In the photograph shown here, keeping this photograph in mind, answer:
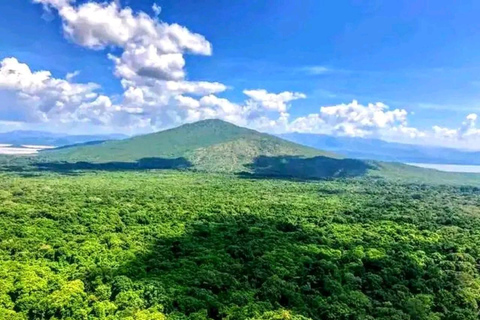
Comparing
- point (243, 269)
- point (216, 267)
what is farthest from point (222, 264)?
point (243, 269)

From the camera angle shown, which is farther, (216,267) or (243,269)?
(243,269)

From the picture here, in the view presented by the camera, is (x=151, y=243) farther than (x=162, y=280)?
Yes

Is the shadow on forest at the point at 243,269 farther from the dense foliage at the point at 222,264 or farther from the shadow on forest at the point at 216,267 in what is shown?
the dense foliage at the point at 222,264

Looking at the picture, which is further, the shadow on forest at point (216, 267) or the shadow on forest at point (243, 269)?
the shadow on forest at point (243, 269)

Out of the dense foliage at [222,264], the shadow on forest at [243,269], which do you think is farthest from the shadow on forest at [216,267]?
the dense foliage at [222,264]

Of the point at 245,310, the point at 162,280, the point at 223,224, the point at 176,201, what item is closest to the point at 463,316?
the point at 245,310

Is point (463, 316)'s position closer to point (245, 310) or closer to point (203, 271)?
point (245, 310)

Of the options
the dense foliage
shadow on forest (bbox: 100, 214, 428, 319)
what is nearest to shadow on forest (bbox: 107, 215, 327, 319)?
shadow on forest (bbox: 100, 214, 428, 319)

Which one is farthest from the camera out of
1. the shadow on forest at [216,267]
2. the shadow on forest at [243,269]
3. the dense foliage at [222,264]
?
the shadow on forest at [243,269]

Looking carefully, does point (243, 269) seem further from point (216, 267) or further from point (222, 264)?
point (216, 267)
